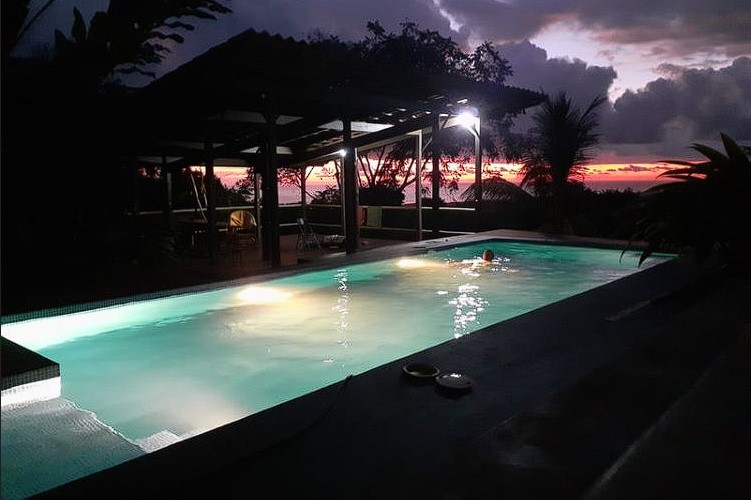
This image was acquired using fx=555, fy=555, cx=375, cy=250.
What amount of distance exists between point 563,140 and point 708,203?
29.0 feet

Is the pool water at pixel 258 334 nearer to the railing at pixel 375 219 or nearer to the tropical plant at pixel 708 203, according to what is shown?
the tropical plant at pixel 708 203

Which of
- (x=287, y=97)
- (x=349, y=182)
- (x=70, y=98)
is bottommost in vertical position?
(x=349, y=182)

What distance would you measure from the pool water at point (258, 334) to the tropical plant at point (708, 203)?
2142 millimetres

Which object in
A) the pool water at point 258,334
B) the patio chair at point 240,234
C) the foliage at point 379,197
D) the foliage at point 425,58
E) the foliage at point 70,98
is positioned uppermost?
the foliage at point 425,58

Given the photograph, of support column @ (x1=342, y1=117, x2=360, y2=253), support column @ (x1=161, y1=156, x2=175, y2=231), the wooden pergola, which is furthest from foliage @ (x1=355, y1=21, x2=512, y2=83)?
support column @ (x1=342, y1=117, x2=360, y2=253)

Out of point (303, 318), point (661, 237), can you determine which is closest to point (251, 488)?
point (303, 318)

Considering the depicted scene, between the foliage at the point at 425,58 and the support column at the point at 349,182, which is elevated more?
the foliage at the point at 425,58

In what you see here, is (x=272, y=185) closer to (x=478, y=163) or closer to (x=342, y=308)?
(x=342, y=308)

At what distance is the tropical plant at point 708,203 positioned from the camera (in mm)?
5438

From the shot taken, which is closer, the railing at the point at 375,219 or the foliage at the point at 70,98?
the foliage at the point at 70,98

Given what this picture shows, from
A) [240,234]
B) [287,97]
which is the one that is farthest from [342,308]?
[240,234]

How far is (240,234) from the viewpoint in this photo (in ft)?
37.1

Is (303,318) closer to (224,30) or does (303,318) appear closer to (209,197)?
(209,197)

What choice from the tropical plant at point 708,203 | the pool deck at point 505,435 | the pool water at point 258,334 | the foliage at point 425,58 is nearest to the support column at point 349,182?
the pool water at point 258,334
